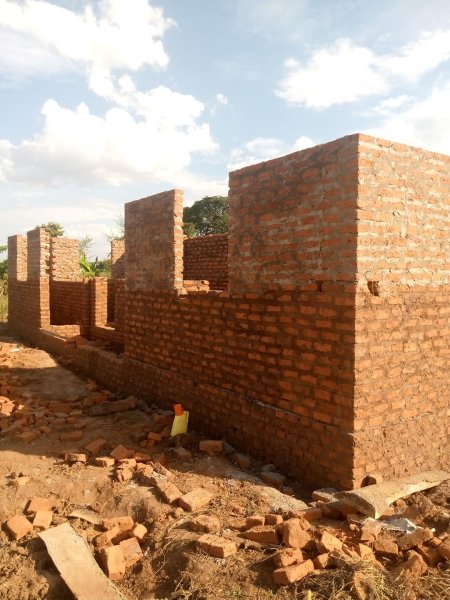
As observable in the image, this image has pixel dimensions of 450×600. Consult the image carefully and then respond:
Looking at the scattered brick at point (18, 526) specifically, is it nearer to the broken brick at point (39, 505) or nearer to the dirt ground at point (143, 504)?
the dirt ground at point (143, 504)

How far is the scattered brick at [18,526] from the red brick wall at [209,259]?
30.6 feet

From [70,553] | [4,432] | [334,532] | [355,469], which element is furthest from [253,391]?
[4,432]

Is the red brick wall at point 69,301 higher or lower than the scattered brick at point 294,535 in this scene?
higher

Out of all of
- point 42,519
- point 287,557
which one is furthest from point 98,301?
point 287,557

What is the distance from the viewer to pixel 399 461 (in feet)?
13.4

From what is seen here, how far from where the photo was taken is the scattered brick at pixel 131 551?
10.6 feet

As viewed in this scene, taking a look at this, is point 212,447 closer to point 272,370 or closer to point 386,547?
point 272,370

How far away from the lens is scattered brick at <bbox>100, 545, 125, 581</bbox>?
3.12 m

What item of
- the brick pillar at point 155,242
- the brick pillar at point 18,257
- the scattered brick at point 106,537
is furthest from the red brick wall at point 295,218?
the brick pillar at point 18,257

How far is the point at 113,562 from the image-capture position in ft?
10.4

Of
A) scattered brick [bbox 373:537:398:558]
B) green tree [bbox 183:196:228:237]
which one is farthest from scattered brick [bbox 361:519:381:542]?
green tree [bbox 183:196:228:237]

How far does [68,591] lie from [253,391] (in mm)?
2388

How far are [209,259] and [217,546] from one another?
1034 cm

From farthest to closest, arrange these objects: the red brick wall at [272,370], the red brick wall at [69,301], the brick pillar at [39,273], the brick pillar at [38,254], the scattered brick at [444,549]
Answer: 1. the brick pillar at [38,254]
2. the brick pillar at [39,273]
3. the red brick wall at [69,301]
4. the red brick wall at [272,370]
5. the scattered brick at [444,549]
